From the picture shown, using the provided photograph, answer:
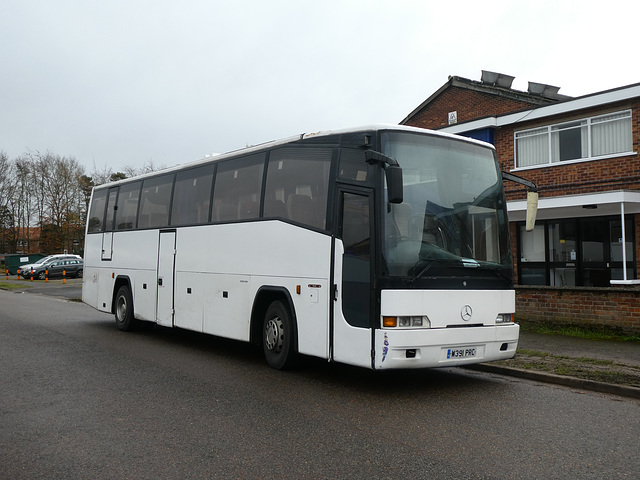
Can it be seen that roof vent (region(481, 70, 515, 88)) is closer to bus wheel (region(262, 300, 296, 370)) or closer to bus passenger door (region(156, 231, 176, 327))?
bus passenger door (region(156, 231, 176, 327))

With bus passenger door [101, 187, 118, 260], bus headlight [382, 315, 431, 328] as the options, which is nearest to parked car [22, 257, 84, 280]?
bus passenger door [101, 187, 118, 260]

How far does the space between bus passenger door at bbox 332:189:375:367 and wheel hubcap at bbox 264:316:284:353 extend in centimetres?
130

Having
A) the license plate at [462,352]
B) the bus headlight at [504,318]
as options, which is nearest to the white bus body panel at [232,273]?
the license plate at [462,352]

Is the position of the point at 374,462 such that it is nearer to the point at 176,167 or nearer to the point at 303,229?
the point at 303,229

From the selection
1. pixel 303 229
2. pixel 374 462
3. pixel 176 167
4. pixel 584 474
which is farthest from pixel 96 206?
pixel 584 474

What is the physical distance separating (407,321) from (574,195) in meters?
9.59

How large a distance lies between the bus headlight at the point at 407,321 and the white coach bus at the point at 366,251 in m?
0.02

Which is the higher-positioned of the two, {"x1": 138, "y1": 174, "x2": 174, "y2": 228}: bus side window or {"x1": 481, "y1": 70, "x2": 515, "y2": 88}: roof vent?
{"x1": 481, "y1": 70, "x2": 515, "y2": 88}: roof vent

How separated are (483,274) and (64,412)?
198 inches

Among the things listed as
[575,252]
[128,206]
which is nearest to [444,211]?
[128,206]

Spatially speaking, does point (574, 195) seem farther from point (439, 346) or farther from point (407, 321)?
point (407, 321)

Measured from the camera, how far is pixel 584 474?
4.38 metres

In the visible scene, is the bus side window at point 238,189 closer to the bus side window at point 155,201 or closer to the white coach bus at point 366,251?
the white coach bus at point 366,251

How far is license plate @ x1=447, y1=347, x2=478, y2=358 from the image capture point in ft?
23.5
